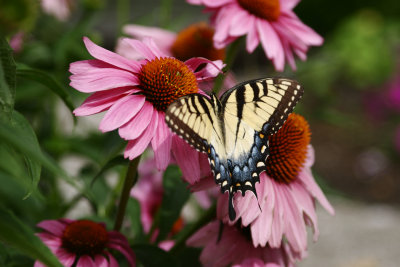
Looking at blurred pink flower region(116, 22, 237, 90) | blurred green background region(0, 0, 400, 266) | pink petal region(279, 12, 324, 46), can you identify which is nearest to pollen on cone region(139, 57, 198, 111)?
pink petal region(279, 12, 324, 46)

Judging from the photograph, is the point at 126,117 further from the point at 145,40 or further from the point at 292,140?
the point at 292,140

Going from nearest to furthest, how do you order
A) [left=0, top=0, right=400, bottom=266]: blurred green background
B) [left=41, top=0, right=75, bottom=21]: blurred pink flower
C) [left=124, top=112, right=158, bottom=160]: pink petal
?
[left=124, top=112, right=158, bottom=160]: pink petal → [left=41, top=0, right=75, bottom=21]: blurred pink flower → [left=0, top=0, right=400, bottom=266]: blurred green background

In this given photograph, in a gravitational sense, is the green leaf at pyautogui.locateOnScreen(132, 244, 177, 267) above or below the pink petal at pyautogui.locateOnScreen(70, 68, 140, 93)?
below

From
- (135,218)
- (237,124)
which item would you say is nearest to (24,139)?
(237,124)

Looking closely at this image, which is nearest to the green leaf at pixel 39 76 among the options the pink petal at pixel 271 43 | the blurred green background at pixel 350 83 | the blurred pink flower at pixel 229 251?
the blurred pink flower at pixel 229 251

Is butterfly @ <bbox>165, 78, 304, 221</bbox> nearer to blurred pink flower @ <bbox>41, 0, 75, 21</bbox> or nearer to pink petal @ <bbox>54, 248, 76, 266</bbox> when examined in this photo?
pink petal @ <bbox>54, 248, 76, 266</bbox>
